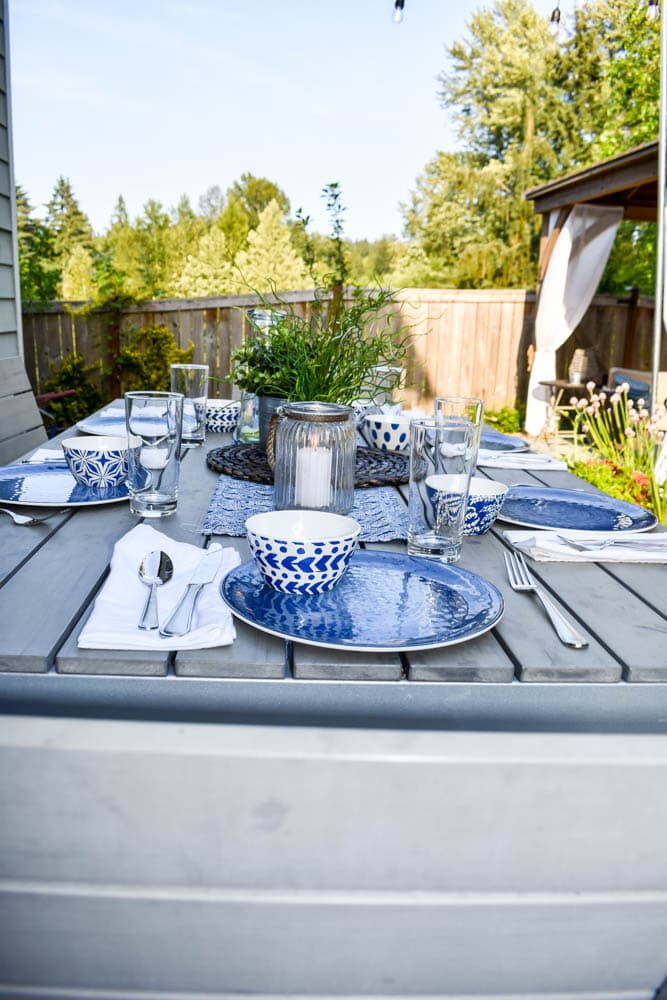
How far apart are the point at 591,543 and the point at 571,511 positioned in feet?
0.67

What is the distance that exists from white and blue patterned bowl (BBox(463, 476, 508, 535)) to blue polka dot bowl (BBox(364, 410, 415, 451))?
2.27ft

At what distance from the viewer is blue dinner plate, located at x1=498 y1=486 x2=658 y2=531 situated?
4.34ft

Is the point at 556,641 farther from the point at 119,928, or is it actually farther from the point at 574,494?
the point at 574,494

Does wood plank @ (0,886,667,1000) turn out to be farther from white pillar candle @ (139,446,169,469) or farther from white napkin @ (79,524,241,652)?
white pillar candle @ (139,446,169,469)

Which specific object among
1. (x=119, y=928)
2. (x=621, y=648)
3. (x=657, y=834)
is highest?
(x=621, y=648)

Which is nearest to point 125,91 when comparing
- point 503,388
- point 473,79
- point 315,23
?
point 315,23

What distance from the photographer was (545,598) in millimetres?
958

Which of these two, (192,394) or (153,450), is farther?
(192,394)

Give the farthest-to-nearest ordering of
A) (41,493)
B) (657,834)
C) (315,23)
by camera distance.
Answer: (315,23)
(41,493)
(657,834)

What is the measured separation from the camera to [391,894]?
81cm

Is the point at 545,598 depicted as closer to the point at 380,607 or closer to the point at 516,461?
the point at 380,607

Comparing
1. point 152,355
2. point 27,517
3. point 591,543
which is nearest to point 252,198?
point 152,355

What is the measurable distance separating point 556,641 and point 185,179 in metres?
23.1

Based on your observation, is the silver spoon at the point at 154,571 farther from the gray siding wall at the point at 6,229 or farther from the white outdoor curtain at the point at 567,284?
the white outdoor curtain at the point at 567,284
